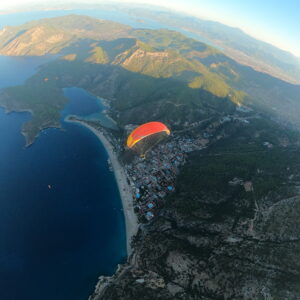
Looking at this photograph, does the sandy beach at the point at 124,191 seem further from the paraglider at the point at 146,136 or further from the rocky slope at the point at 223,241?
the paraglider at the point at 146,136

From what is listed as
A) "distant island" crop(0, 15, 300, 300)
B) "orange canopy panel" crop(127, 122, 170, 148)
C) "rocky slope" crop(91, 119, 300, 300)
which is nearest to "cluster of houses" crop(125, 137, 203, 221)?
"distant island" crop(0, 15, 300, 300)

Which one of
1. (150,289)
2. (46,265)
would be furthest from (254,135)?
(46,265)

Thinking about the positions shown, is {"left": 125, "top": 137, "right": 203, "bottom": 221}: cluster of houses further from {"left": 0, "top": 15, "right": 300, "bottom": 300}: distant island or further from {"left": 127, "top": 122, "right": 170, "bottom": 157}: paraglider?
{"left": 127, "top": 122, "right": 170, "bottom": 157}: paraglider

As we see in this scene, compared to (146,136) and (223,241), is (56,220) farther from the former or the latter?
(223,241)

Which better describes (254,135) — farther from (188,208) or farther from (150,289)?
(150,289)

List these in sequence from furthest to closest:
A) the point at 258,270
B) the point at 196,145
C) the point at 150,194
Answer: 1. the point at 196,145
2. the point at 150,194
3. the point at 258,270

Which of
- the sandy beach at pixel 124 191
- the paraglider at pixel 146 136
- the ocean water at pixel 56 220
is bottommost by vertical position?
the ocean water at pixel 56 220

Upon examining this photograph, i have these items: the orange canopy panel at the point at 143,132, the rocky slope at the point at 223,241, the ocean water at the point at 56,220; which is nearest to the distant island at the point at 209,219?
the rocky slope at the point at 223,241
